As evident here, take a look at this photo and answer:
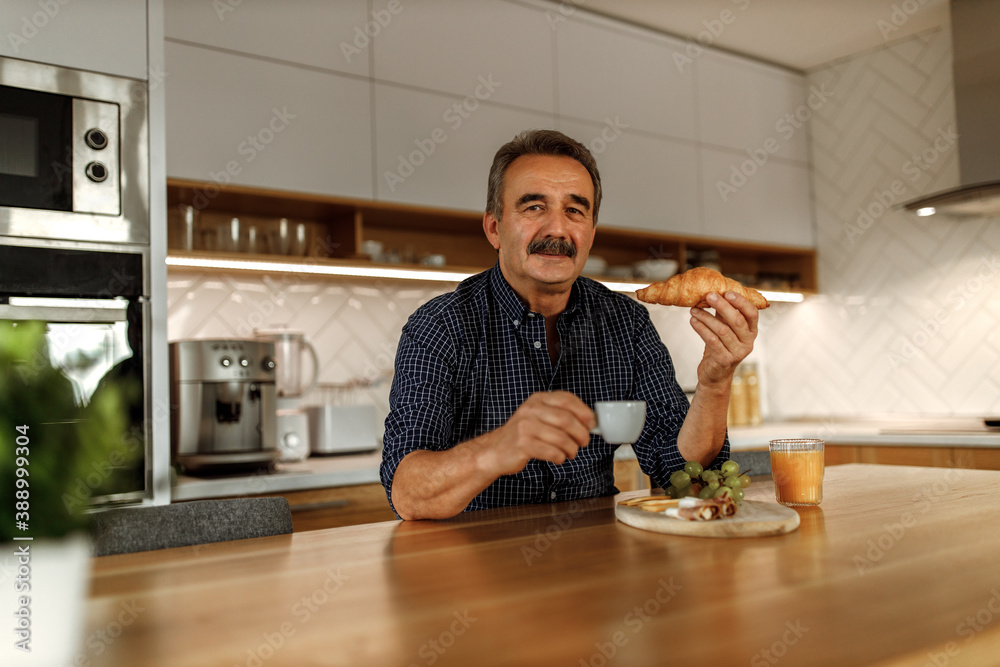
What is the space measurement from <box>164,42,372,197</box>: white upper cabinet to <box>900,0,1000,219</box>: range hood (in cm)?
240

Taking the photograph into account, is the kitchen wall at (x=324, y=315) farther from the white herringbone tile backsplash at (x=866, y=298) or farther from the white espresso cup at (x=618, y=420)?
the white espresso cup at (x=618, y=420)

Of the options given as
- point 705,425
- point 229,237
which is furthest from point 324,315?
point 705,425

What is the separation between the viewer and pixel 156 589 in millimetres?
889

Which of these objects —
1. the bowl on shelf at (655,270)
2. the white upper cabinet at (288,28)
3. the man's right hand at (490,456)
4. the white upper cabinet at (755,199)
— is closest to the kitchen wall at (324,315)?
the white upper cabinet at (288,28)

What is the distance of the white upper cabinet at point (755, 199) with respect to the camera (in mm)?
3916

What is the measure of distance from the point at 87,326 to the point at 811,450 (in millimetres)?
1809

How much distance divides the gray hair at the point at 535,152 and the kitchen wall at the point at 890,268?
2611 mm

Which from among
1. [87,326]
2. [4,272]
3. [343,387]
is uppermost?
[4,272]

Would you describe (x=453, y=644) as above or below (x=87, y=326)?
below

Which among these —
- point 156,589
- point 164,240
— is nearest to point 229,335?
point 164,240

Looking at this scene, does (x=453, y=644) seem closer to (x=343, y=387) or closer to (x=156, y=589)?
(x=156, y=589)

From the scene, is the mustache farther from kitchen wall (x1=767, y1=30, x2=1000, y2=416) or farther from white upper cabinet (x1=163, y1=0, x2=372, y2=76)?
kitchen wall (x1=767, y1=30, x2=1000, y2=416)

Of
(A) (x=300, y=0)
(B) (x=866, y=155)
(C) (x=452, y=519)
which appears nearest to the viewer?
(C) (x=452, y=519)

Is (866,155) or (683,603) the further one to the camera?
(866,155)
